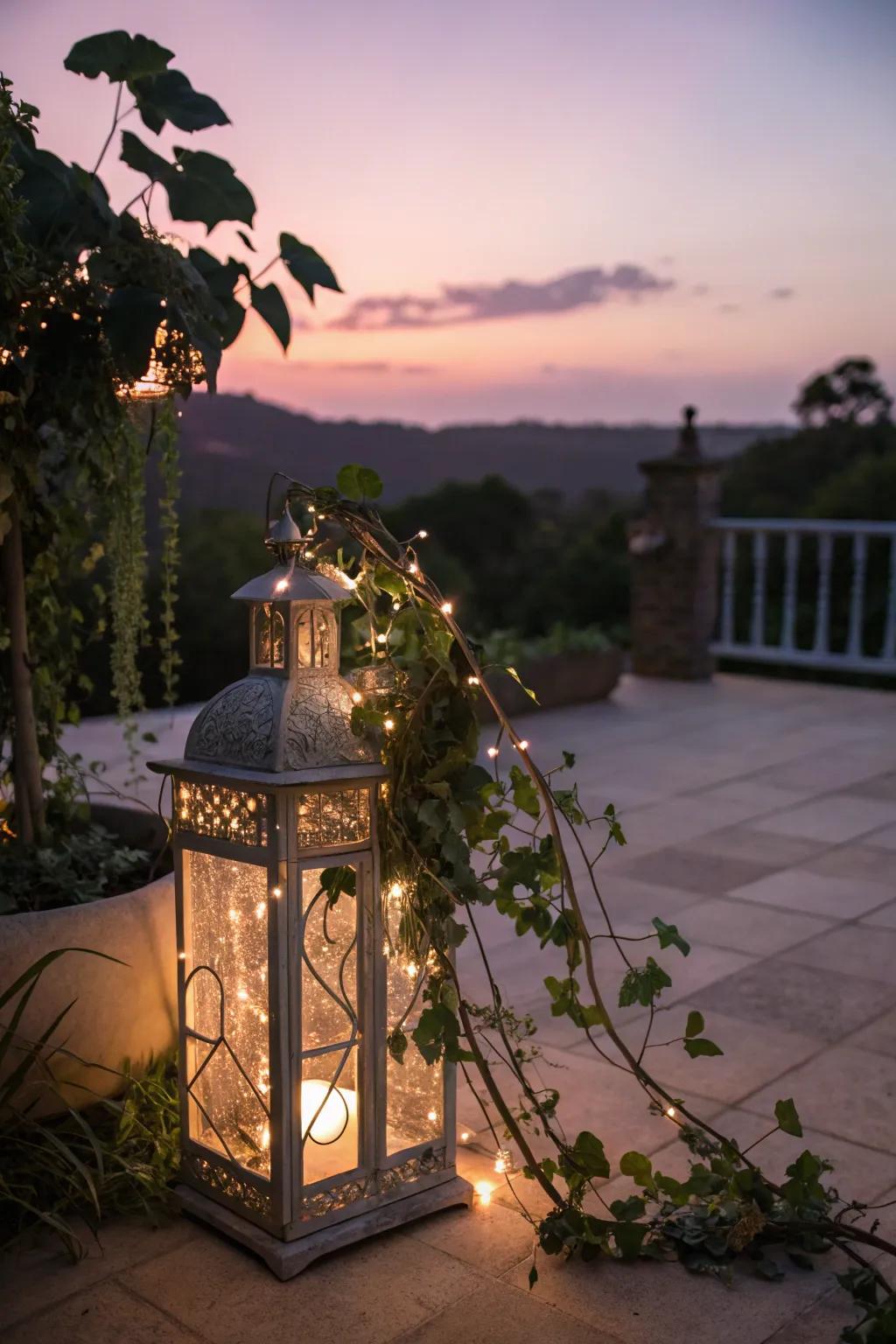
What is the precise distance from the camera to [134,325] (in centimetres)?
185

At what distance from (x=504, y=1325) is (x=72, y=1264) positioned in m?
0.61

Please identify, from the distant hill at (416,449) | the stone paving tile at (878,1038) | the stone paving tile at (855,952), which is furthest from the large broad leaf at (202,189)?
the distant hill at (416,449)

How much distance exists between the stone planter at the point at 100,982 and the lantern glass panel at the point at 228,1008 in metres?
0.19

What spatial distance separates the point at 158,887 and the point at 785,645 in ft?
19.4

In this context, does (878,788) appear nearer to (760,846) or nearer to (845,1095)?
(760,846)

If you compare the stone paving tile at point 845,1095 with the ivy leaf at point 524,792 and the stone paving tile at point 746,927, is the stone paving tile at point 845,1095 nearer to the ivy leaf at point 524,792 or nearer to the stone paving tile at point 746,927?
the stone paving tile at point 746,927

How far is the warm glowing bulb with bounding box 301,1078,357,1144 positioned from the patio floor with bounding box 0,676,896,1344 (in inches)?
6.3

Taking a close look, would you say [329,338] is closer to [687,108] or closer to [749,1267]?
[687,108]

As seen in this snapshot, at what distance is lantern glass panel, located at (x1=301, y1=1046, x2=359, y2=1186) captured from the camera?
1.76 m

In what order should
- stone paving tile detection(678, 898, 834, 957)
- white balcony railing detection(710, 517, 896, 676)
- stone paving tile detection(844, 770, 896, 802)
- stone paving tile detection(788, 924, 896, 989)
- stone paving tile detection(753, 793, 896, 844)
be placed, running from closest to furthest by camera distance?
stone paving tile detection(788, 924, 896, 989) < stone paving tile detection(678, 898, 834, 957) < stone paving tile detection(753, 793, 896, 844) < stone paving tile detection(844, 770, 896, 802) < white balcony railing detection(710, 517, 896, 676)

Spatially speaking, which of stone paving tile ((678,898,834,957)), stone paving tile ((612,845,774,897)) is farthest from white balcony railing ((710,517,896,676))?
stone paving tile ((678,898,834,957))

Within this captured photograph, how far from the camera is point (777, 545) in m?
15.2

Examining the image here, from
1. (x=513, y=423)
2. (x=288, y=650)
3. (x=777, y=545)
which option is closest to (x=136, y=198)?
(x=288, y=650)

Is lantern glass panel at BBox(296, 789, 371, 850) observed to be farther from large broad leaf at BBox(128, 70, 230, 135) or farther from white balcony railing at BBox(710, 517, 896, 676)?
white balcony railing at BBox(710, 517, 896, 676)
